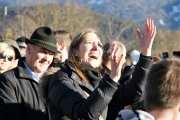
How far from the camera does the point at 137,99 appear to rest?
4562mm

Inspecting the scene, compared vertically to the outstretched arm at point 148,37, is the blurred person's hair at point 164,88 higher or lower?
lower

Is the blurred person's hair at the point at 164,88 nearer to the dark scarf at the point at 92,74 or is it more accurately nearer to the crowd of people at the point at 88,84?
the crowd of people at the point at 88,84

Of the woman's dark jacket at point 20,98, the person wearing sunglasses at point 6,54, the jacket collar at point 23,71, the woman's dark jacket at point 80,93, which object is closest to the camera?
the woman's dark jacket at point 80,93

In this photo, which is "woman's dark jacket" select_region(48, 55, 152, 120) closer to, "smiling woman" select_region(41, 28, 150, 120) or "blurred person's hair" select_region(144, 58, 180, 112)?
"smiling woman" select_region(41, 28, 150, 120)

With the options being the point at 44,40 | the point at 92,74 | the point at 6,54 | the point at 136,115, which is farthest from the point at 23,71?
the point at 136,115

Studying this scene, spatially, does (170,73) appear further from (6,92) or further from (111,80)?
(6,92)

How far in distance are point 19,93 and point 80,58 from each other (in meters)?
0.95

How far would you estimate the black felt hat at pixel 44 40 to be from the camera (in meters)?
5.14

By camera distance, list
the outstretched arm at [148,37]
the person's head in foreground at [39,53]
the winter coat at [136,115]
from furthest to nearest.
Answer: the person's head in foreground at [39,53] < the outstretched arm at [148,37] < the winter coat at [136,115]

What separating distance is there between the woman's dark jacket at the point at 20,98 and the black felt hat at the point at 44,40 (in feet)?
1.10

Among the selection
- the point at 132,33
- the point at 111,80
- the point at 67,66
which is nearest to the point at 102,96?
the point at 111,80

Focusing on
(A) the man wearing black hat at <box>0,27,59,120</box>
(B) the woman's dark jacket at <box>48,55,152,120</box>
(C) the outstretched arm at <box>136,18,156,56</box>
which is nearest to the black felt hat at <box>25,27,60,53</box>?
(A) the man wearing black hat at <box>0,27,59,120</box>

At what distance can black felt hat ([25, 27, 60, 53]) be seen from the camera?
16.9ft

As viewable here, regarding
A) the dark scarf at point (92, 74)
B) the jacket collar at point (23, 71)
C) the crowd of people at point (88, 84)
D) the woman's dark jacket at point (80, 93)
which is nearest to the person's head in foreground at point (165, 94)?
the crowd of people at point (88, 84)
